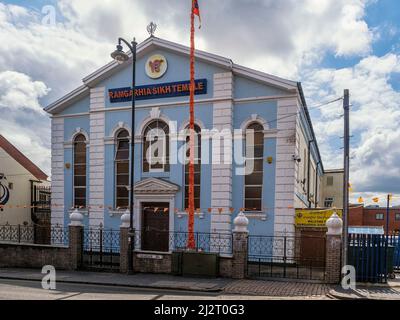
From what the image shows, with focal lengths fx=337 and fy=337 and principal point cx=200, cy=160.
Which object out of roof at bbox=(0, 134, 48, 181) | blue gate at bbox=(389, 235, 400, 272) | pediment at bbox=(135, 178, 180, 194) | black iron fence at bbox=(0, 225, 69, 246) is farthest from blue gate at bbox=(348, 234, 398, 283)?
roof at bbox=(0, 134, 48, 181)

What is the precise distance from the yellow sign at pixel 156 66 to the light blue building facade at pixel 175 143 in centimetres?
6

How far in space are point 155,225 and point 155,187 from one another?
7.14 feet

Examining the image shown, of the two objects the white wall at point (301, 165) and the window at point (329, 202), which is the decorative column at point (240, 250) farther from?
the window at point (329, 202)

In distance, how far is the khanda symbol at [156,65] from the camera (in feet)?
63.1

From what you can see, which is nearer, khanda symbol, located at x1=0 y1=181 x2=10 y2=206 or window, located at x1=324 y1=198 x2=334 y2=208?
khanda symbol, located at x1=0 y1=181 x2=10 y2=206

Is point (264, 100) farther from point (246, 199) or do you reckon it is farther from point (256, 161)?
point (246, 199)

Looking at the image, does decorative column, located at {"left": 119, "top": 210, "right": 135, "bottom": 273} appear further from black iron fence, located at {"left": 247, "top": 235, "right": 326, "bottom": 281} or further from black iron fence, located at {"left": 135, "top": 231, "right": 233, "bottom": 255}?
black iron fence, located at {"left": 247, "top": 235, "right": 326, "bottom": 281}

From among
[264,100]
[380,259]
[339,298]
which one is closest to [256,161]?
[264,100]

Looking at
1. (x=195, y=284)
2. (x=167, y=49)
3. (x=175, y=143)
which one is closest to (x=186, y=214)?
(x=175, y=143)

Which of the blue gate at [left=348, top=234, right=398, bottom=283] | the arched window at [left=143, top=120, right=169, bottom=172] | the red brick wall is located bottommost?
the red brick wall

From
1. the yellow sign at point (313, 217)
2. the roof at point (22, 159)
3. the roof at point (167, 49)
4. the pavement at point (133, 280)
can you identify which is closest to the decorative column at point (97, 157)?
the roof at point (167, 49)

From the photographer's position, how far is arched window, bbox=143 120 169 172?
19.1 m

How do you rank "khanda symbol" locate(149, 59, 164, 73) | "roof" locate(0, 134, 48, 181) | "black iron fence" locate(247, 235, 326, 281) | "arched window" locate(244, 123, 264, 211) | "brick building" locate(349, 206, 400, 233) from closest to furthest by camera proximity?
1. "black iron fence" locate(247, 235, 326, 281)
2. "arched window" locate(244, 123, 264, 211)
3. "khanda symbol" locate(149, 59, 164, 73)
4. "roof" locate(0, 134, 48, 181)
5. "brick building" locate(349, 206, 400, 233)

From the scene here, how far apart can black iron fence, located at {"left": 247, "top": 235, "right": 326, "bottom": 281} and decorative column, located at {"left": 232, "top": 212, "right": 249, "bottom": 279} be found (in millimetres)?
1444
